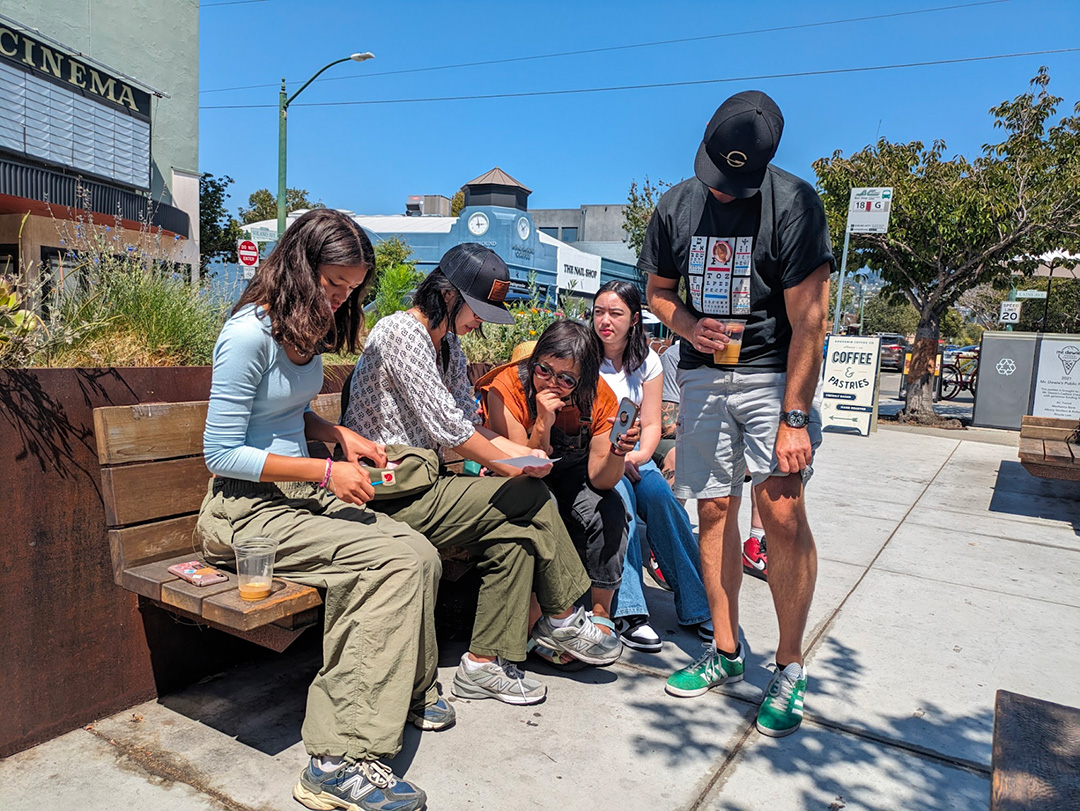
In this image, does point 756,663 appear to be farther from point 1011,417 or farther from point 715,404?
point 1011,417

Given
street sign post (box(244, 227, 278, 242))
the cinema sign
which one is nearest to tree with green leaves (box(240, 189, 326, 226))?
street sign post (box(244, 227, 278, 242))

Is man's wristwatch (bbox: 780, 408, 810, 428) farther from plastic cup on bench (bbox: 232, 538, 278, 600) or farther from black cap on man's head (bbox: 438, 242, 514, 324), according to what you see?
plastic cup on bench (bbox: 232, 538, 278, 600)

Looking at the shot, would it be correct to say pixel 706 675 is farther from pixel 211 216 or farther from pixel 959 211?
pixel 211 216

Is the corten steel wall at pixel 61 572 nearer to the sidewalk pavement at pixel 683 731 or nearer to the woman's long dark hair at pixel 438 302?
the sidewalk pavement at pixel 683 731

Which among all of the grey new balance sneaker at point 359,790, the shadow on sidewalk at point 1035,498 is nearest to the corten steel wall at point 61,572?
the grey new balance sneaker at point 359,790

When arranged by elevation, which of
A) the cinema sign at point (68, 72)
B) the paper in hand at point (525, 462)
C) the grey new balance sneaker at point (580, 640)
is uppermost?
the cinema sign at point (68, 72)

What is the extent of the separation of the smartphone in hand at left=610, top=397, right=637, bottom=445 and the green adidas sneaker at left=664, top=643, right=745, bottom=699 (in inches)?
34.8

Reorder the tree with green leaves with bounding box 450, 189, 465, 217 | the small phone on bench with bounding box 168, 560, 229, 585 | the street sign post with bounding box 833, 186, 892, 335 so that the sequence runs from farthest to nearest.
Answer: the tree with green leaves with bounding box 450, 189, 465, 217, the street sign post with bounding box 833, 186, 892, 335, the small phone on bench with bounding box 168, 560, 229, 585

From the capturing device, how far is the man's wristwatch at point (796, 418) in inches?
101

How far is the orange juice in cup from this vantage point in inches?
104

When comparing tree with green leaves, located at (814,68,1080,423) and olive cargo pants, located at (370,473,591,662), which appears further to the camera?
tree with green leaves, located at (814,68,1080,423)

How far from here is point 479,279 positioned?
288 cm

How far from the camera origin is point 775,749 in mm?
2527

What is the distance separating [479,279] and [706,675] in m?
1.70
